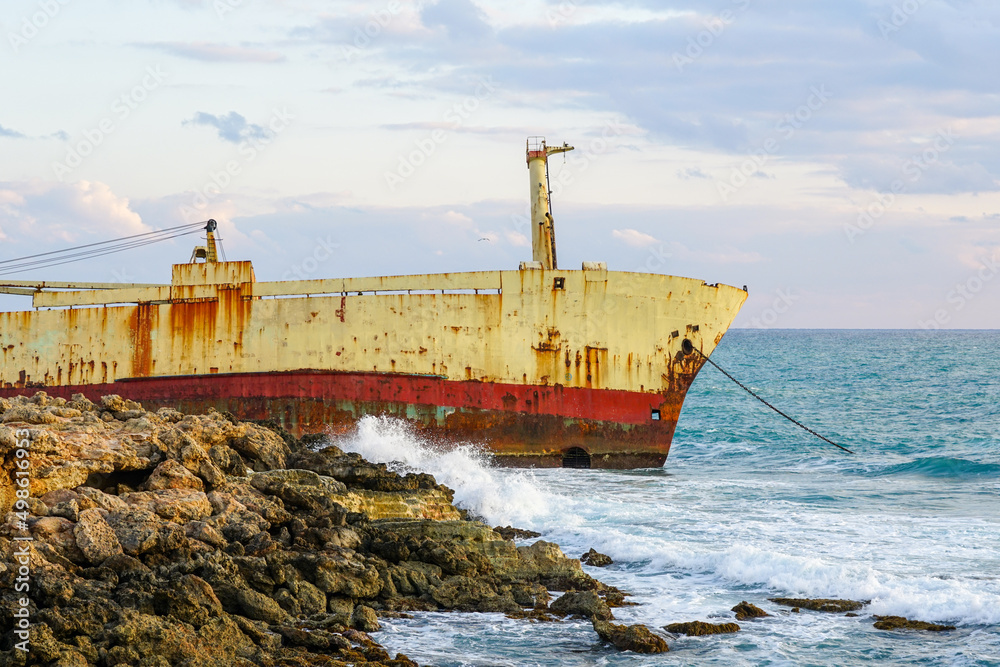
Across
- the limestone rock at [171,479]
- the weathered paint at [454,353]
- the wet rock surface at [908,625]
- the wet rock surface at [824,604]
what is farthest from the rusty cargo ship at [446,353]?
the wet rock surface at [908,625]

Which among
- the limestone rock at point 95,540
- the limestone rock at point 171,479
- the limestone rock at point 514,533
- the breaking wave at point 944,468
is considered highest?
the limestone rock at point 171,479

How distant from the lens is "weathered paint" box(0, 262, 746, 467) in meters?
19.4

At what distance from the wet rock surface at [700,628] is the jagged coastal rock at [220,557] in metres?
0.61

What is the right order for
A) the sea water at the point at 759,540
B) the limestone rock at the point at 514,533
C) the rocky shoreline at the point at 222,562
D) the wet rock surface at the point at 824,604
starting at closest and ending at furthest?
the rocky shoreline at the point at 222,562, the sea water at the point at 759,540, the wet rock surface at the point at 824,604, the limestone rock at the point at 514,533

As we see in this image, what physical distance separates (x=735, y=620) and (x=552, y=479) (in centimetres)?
843

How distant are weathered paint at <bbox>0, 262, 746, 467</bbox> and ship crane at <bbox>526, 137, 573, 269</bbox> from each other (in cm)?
207

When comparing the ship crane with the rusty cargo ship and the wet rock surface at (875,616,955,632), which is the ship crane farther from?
the wet rock surface at (875,616,955,632)

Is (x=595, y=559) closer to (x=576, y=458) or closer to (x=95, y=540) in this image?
(x=95, y=540)

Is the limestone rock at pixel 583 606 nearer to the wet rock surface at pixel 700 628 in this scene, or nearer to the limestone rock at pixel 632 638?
the limestone rock at pixel 632 638

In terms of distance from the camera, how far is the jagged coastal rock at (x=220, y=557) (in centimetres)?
816

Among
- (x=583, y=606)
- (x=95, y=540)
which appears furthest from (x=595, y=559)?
(x=95, y=540)

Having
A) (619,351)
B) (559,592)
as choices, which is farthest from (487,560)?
(619,351)

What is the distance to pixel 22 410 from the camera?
12.8 m

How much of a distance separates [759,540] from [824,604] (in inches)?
122
